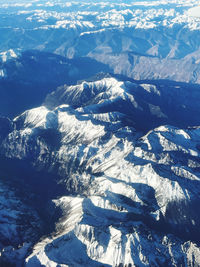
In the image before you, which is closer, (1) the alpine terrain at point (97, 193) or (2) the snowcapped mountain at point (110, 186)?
(2) the snowcapped mountain at point (110, 186)

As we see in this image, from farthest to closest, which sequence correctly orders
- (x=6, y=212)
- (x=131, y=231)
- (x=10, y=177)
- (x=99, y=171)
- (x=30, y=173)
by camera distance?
(x=30, y=173), (x=10, y=177), (x=99, y=171), (x=6, y=212), (x=131, y=231)

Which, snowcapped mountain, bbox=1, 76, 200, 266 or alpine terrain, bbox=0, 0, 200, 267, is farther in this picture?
alpine terrain, bbox=0, 0, 200, 267

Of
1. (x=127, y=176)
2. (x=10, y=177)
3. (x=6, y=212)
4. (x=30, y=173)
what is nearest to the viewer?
(x=6, y=212)

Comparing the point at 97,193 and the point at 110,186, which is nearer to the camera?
the point at 97,193

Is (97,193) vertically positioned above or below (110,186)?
below

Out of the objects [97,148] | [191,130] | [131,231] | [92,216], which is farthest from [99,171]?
[191,130]

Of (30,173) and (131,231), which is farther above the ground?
(131,231)

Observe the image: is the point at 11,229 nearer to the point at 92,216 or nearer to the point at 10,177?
the point at 92,216

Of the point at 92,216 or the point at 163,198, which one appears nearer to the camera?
the point at 92,216
